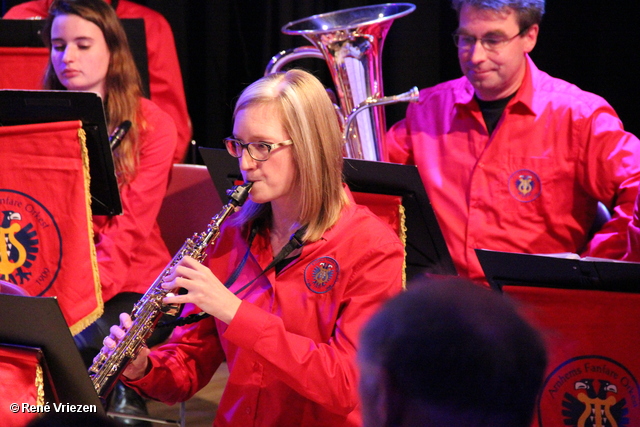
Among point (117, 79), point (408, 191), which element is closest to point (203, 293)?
point (408, 191)

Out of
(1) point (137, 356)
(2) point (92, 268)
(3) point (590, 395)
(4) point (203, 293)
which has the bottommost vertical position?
(3) point (590, 395)

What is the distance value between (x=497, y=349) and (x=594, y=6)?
110 inches

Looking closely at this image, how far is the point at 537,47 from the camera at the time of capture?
3326mm

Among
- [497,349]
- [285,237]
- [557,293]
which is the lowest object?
[557,293]

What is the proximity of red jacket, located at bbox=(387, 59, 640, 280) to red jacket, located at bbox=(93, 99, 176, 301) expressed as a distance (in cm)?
99

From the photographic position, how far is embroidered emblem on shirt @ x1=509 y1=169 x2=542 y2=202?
273 centimetres

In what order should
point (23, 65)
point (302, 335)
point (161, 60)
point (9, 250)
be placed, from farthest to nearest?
1. point (161, 60)
2. point (23, 65)
3. point (9, 250)
4. point (302, 335)

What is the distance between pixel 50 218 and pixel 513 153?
64.0 inches

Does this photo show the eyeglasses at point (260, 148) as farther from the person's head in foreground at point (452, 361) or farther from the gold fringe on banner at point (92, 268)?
the person's head in foreground at point (452, 361)

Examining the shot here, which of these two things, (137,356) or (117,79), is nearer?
(137,356)

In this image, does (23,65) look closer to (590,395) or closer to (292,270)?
(292,270)

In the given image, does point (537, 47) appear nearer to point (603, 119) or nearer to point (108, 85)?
point (603, 119)

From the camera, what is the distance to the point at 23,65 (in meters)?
3.31

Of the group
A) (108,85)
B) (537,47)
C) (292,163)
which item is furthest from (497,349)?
(537,47)
